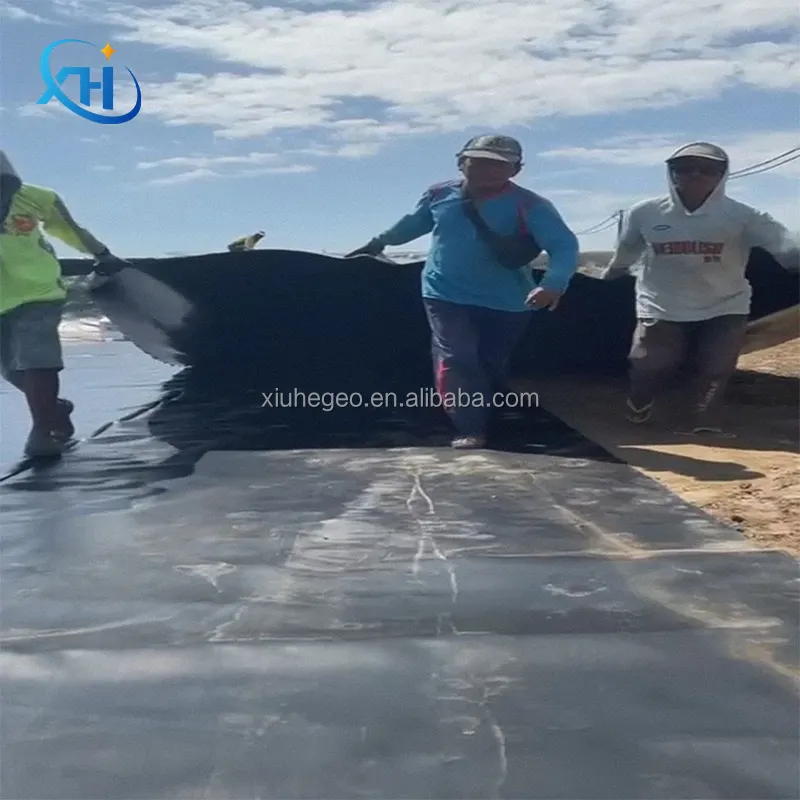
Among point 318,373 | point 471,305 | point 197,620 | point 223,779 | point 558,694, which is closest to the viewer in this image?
point 223,779

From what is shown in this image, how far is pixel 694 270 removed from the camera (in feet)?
16.4

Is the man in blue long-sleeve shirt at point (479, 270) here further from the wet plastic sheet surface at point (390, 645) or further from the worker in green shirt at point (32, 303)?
the worker in green shirt at point (32, 303)

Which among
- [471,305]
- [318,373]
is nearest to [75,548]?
[471,305]

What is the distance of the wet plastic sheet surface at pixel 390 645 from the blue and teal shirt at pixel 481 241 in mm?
1581

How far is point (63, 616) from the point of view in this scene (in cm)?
213

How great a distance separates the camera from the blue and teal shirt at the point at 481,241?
462 centimetres

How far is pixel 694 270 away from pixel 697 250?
11 cm

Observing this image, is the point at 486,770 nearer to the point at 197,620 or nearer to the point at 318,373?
the point at 197,620

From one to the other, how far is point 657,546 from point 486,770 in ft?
4.22

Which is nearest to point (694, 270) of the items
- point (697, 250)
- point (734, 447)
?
point (697, 250)

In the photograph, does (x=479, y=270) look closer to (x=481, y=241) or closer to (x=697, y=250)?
(x=481, y=241)

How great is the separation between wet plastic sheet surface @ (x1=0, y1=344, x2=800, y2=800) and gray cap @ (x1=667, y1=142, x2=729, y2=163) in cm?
200

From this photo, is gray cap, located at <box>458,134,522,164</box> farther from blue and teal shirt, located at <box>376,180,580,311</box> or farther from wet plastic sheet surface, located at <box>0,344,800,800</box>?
wet plastic sheet surface, located at <box>0,344,800,800</box>

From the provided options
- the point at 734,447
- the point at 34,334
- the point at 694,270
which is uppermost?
the point at 694,270
